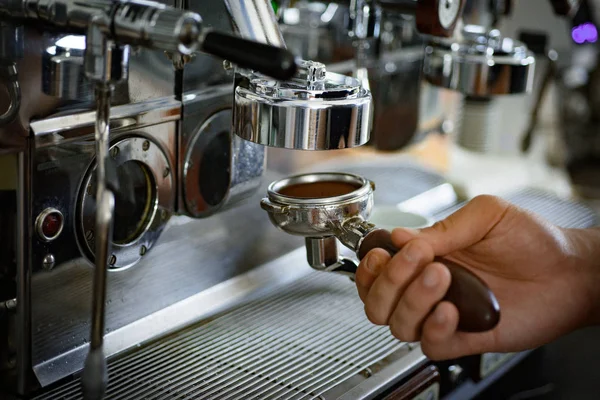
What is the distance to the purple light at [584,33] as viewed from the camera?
126 centimetres

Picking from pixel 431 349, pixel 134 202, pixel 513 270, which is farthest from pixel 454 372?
pixel 134 202

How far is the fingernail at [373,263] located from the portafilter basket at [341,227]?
0.01m

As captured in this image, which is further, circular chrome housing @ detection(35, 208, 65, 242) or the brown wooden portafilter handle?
circular chrome housing @ detection(35, 208, 65, 242)

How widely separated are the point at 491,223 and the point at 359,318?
205mm

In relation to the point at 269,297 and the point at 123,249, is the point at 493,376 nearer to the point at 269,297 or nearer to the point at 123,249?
the point at 269,297

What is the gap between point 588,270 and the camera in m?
0.75

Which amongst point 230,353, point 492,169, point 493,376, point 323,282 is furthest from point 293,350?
point 492,169

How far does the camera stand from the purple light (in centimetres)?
126

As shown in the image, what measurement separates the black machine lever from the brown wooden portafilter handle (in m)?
0.20

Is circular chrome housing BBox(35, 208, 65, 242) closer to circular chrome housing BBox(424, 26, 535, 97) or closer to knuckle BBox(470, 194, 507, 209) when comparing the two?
knuckle BBox(470, 194, 507, 209)

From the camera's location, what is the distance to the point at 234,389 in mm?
688

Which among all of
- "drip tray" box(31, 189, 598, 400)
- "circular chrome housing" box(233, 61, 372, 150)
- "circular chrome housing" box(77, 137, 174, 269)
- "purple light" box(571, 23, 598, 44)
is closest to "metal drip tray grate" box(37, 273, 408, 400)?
"drip tray" box(31, 189, 598, 400)

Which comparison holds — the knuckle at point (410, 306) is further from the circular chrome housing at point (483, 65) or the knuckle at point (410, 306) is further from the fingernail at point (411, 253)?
the circular chrome housing at point (483, 65)

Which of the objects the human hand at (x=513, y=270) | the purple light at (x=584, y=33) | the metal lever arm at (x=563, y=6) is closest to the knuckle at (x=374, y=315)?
the human hand at (x=513, y=270)
